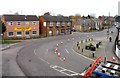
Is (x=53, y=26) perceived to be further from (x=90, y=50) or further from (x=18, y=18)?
(x=90, y=50)

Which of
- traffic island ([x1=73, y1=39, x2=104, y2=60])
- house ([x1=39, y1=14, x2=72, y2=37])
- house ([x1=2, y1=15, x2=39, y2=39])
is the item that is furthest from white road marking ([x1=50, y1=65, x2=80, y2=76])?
house ([x1=39, y1=14, x2=72, y2=37])

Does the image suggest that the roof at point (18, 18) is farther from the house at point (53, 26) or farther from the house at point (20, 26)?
the house at point (53, 26)

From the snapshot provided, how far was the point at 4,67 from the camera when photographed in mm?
21766

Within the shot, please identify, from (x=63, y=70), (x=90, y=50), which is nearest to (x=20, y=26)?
(x=90, y=50)

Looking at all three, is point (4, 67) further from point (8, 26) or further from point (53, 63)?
point (8, 26)

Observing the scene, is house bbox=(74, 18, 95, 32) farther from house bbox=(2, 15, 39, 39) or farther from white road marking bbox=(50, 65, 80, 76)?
white road marking bbox=(50, 65, 80, 76)

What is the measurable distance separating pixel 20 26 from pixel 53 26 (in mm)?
12016

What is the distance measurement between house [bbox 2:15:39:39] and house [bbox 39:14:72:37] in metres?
3.85

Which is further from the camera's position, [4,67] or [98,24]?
[98,24]

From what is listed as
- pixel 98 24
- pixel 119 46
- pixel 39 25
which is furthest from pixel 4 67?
pixel 98 24

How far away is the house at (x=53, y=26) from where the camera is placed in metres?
61.6

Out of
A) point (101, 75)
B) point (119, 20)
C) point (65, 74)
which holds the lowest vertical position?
point (65, 74)

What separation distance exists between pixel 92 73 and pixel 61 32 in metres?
54.1

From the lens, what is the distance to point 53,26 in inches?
2488
